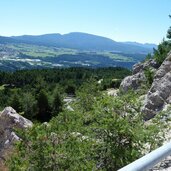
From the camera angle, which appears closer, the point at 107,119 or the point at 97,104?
the point at 107,119

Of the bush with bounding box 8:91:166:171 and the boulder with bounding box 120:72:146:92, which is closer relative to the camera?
the bush with bounding box 8:91:166:171

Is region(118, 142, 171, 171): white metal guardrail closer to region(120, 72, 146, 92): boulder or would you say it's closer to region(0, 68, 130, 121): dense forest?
region(120, 72, 146, 92): boulder

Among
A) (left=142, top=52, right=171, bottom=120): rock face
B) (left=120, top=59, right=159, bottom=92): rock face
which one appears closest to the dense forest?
(left=120, top=59, right=159, bottom=92): rock face

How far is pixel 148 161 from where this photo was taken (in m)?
5.51

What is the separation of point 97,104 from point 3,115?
18.1m

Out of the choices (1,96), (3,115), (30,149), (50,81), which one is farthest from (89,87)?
(50,81)

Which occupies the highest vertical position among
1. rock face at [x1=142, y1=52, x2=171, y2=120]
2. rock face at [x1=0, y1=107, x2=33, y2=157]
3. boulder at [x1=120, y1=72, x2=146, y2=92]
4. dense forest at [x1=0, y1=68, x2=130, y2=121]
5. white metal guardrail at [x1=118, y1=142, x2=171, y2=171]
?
white metal guardrail at [x1=118, y1=142, x2=171, y2=171]

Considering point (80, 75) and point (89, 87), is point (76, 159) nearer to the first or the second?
point (89, 87)

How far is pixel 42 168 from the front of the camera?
13.9 m

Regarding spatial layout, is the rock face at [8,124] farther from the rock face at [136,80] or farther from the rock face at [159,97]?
the rock face at [136,80]

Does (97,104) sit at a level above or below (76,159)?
above

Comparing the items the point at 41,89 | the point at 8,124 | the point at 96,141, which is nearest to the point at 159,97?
the point at 8,124

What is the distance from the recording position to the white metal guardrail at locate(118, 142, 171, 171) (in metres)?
4.98

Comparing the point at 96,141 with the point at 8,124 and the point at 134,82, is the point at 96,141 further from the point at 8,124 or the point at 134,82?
the point at 134,82
